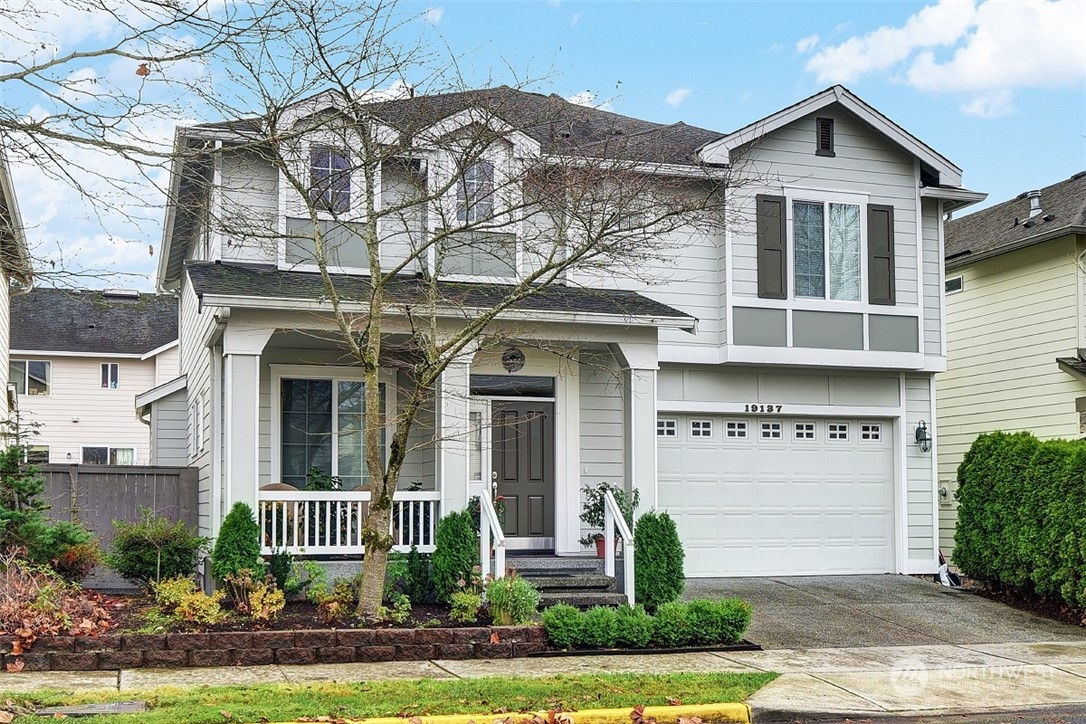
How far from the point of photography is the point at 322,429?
591 inches

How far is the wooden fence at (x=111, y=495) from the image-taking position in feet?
50.0

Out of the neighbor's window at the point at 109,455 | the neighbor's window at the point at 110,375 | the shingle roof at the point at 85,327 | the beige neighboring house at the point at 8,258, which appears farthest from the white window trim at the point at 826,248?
the neighbor's window at the point at 110,375

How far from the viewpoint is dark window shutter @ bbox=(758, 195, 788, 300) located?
16062 mm

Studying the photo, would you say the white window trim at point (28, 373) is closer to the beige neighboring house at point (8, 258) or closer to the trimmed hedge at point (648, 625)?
the beige neighboring house at point (8, 258)

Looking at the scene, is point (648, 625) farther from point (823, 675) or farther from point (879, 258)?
point (879, 258)

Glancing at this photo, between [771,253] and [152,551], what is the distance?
28.3 feet

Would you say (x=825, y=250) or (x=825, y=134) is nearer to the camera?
(x=825, y=250)

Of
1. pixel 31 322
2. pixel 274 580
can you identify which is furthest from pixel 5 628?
pixel 31 322

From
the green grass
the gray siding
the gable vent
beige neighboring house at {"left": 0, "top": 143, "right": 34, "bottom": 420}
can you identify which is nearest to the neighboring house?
beige neighboring house at {"left": 0, "top": 143, "right": 34, "bottom": 420}

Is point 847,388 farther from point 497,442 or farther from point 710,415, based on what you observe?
point 497,442

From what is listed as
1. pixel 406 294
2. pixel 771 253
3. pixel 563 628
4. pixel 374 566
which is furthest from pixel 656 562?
pixel 771 253

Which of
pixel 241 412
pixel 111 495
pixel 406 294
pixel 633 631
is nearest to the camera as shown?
pixel 633 631

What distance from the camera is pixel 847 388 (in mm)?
16938

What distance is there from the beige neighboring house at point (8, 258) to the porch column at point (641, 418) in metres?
6.31
